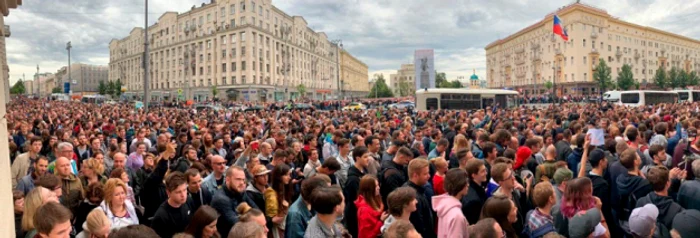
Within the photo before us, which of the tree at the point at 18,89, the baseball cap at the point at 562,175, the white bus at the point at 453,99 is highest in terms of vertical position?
the tree at the point at 18,89

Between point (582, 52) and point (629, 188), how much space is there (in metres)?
88.4

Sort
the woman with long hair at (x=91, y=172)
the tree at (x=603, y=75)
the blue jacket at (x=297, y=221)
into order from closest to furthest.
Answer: the blue jacket at (x=297, y=221) < the woman with long hair at (x=91, y=172) < the tree at (x=603, y=75)

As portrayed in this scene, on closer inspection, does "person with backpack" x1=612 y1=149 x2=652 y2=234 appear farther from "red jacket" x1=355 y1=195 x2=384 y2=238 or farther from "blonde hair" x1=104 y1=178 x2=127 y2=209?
"blonde hair" x1=104 y1=178 x2=127 y2=209

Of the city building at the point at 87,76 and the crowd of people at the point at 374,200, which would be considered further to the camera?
the city building at the point at 87,76

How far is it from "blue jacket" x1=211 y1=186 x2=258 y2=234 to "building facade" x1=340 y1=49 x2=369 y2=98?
101m

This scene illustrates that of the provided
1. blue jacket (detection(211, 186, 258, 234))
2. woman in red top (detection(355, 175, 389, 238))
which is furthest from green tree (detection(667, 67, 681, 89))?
blue jacket (detection(211, 186, 258, 234))

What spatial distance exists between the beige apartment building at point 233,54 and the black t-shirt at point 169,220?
6374cm

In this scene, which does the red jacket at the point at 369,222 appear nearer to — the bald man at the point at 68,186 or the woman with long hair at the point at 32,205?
the woman with long hair at the point at 32,205

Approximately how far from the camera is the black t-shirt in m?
4.32

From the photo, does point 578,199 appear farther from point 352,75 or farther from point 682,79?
point 352,75

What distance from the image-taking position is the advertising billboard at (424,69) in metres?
51.5

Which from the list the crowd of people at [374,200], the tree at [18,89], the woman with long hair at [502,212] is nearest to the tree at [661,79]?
the crowd of people at [374,200]

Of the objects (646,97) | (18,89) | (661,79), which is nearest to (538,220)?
(646,97)

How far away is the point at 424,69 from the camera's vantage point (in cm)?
5200
